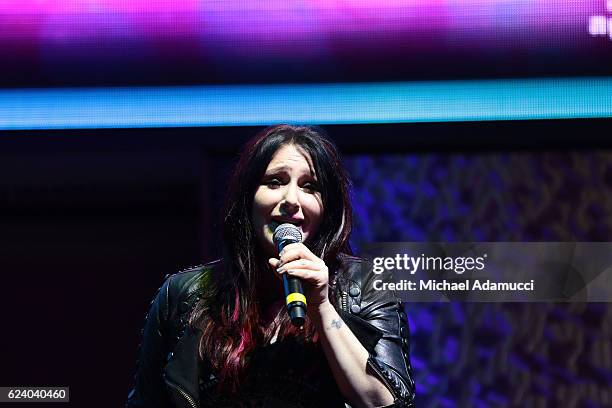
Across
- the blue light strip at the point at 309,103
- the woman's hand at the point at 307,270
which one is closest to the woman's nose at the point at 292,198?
the woman's hand at the point at 307,270

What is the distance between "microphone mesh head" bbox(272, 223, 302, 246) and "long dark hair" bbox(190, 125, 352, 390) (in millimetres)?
113

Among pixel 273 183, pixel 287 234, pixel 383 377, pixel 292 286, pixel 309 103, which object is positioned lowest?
pixel 383 377

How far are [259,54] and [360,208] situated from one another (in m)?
0.73

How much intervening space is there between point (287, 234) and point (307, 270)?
109 millimetres

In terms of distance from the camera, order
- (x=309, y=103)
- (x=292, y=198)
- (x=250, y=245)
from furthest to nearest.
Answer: (x=309, y=103)
(x=250, y=245)
(x=292, y=198)

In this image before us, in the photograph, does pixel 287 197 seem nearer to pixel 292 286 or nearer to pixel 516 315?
pixel 292 286

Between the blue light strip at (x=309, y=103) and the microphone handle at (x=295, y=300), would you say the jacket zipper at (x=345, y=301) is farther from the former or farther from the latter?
the blue light strip at (x=309, y=103)

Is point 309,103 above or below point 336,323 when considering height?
above

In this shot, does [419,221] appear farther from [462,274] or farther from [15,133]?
[15,133]

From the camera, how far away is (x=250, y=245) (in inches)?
73.1

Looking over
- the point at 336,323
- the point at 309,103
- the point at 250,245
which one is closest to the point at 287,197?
the point at 250,245

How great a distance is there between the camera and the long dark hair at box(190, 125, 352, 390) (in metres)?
1.77

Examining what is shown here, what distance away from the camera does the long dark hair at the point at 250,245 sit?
177 cm

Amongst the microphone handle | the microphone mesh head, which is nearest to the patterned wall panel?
the microphone mesh head
